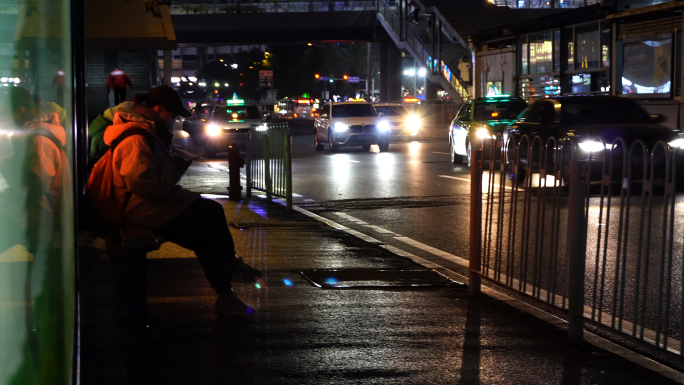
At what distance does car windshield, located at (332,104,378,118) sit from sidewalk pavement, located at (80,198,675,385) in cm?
2080

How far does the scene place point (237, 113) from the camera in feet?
90.1

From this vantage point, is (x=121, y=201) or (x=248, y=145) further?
(x=248, y=145)

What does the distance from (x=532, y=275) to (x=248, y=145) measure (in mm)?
8584

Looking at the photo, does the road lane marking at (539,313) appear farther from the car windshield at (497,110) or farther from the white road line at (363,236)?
the car windshield at (497,110)

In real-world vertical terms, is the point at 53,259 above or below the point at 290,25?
below

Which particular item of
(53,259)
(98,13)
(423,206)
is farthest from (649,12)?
(53,259)

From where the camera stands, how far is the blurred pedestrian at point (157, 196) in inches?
208

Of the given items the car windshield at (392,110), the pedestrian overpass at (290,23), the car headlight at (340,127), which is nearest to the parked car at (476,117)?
the car headlight at (340,127)

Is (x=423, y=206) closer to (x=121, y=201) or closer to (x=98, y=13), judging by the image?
(x=121, y=201)

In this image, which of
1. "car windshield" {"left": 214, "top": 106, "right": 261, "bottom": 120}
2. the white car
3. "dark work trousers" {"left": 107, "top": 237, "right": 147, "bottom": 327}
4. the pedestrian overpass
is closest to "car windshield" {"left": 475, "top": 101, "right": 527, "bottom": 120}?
the white car

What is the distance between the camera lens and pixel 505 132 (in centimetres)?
1650

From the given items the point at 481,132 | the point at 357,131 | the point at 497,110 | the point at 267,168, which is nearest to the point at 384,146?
the point at 357,131

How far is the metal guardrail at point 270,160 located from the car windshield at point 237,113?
13146 millimetres

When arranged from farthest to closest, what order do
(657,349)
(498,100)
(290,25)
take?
1. (290,25)
2. (498,100)
3. (657,349)
